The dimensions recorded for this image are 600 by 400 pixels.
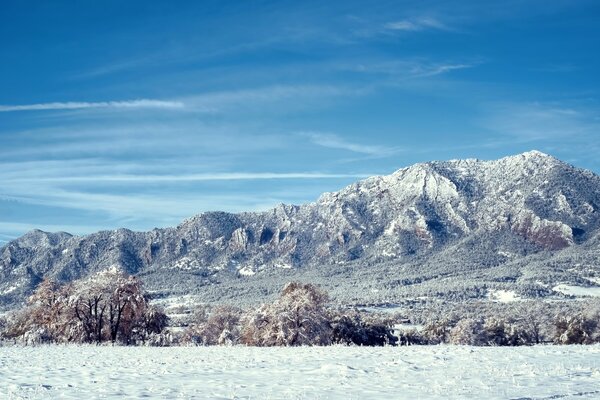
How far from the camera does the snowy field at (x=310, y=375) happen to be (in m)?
17.8

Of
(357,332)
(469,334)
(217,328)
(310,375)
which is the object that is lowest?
(469,334)

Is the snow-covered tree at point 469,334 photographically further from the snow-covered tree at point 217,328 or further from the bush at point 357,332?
the snow-covered tree at point 217,328

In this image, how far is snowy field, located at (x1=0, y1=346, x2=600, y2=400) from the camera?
58.4ft

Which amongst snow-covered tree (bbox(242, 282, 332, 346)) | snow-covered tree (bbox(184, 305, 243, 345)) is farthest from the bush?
snow-covered tree (bbox(184, 305, 243, 345))

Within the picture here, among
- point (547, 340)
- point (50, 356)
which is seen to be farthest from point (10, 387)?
point (547, 340)

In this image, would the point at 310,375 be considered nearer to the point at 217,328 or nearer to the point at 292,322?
the point at 292,322

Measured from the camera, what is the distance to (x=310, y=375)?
21797 mm

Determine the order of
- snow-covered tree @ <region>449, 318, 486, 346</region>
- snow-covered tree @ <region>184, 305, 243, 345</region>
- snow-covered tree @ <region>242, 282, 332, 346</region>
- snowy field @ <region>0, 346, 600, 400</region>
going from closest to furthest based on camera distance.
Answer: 1. snowy field @ <region>0, 346, 600, 400</region>
2. snow-covered tree @ <region>242, 282, 332, 346</region>
3. snow-covered tree @ <region>184, 305, 243, 345</region>
4. snow-covered tree @ <region>449, 318, 486, 346</region>

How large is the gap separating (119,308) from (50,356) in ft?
71.9

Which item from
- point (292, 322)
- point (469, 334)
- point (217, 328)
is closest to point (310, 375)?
point (292, 322)

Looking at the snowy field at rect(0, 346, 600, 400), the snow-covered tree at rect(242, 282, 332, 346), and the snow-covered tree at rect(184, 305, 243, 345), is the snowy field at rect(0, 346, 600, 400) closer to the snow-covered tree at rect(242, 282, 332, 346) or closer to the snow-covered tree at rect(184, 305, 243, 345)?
the snow-covered tree at rect(242, 282, 332, 346)

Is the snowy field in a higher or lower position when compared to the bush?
higher

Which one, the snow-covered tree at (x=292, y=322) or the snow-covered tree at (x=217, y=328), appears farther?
the snow-covered tree at (x=217, y=328)

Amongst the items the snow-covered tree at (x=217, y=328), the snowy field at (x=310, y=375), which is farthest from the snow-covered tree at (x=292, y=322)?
the snowy field at (x=310, y=375)
